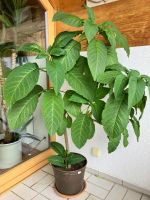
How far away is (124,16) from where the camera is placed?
4.73 ft

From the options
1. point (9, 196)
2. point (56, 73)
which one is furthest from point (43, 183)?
point (56, 73)

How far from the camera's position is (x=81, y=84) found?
3.47 feet

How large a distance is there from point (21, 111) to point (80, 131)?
0.38m

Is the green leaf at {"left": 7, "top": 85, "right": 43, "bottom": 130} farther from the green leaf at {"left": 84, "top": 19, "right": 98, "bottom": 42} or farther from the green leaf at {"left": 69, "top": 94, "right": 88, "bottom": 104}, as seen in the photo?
the green leaf at {"left": 84, "top": 19, "right": 98, "bottom": 42}

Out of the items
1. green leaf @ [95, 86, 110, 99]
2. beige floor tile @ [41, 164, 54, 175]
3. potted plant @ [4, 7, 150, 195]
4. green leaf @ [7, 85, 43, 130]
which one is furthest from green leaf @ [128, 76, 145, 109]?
beige floor tile @ [41, 164, 54, 175]

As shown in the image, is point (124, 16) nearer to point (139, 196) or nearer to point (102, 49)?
point (102, 49)

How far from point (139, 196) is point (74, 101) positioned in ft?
3.39

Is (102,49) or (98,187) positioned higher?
(102,49)

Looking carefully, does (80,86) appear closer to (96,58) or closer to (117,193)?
(96,58)

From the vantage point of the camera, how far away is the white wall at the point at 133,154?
1416 mm

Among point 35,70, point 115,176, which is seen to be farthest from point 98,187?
point 35,70

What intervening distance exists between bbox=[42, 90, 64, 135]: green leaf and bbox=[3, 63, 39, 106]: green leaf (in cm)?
12

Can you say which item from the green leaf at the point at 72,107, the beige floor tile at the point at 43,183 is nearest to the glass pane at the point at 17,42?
the beige floor tile at the point at 43,183

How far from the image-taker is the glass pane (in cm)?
169
